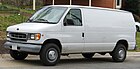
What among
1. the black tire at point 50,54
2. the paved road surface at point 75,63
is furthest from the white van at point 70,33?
the paved road surface at point 75,63

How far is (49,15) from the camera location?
13.5 metres

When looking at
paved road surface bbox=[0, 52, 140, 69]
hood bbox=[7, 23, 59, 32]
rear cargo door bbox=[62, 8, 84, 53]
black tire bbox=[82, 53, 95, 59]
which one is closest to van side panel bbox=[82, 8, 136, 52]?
rear cargo door bbox=[62, 8, 84, 53]

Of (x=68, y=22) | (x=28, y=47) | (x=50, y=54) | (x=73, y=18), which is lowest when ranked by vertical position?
A: (x=50, y=54)

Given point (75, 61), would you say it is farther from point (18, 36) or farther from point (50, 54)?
point (18, 36)

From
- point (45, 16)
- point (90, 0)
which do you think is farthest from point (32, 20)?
point (90, 0)

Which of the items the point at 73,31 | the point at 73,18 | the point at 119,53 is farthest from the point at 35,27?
the point at 119,53

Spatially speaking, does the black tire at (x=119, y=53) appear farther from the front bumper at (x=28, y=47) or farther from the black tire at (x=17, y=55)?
the front bumper at (x=28, y=47)

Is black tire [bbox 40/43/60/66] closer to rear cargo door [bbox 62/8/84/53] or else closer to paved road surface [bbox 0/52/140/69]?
paved road surface [bbox 0/52/140/69]

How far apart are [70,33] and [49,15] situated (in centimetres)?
94

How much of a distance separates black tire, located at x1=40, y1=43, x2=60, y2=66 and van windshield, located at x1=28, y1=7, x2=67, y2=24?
0.83 metres

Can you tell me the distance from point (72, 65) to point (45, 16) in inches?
73.1

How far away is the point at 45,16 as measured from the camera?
1355cm

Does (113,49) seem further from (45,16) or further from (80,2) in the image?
(80,2)

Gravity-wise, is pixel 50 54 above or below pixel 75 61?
above
